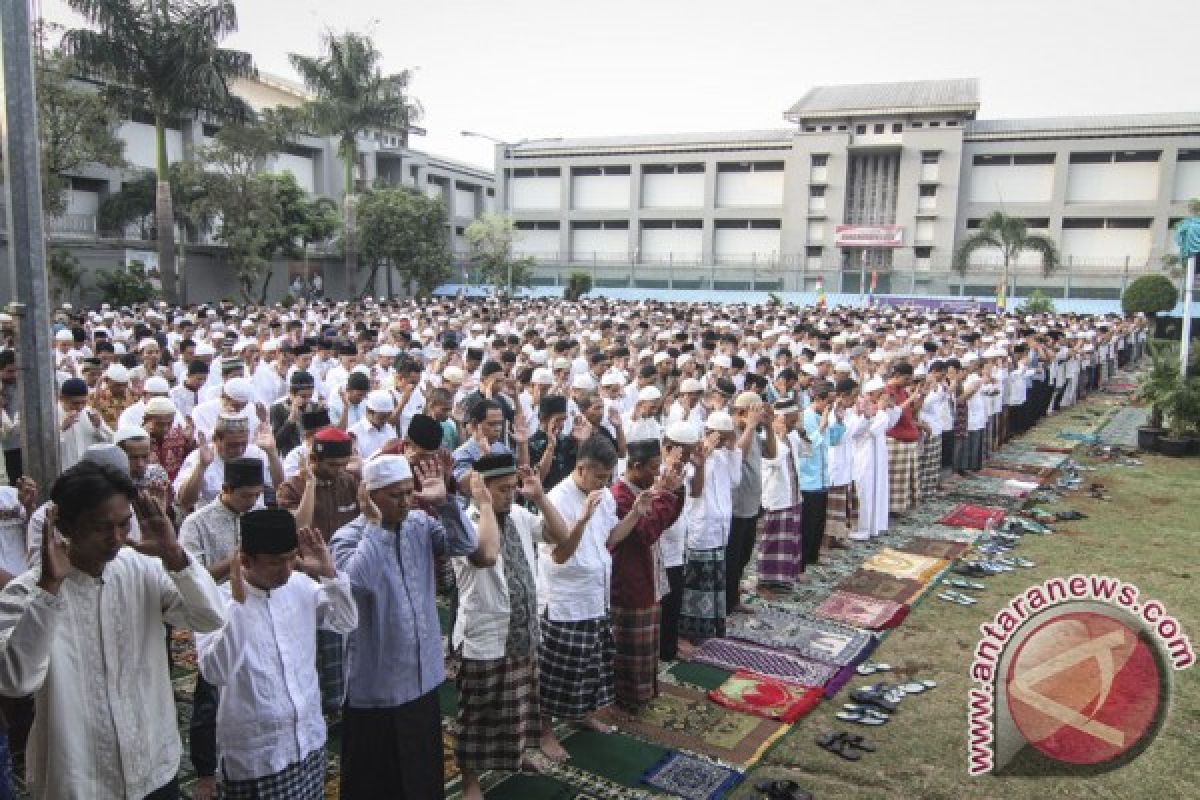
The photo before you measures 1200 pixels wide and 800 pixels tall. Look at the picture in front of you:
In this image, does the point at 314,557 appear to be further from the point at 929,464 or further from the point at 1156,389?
the point at 1156,389

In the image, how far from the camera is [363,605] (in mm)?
3129

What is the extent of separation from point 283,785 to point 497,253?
33896mm

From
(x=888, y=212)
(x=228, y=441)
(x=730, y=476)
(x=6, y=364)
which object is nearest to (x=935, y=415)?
(x=730, y=476)

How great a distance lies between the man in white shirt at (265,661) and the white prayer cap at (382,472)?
0.27 m

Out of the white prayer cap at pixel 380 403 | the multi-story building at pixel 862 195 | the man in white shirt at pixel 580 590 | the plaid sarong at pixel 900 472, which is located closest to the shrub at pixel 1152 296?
the multi-story building at pixel 862 195

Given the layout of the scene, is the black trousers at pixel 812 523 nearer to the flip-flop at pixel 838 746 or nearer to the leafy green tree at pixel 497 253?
the flip-flop at pixel 838 746

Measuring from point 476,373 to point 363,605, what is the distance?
17.2 feet

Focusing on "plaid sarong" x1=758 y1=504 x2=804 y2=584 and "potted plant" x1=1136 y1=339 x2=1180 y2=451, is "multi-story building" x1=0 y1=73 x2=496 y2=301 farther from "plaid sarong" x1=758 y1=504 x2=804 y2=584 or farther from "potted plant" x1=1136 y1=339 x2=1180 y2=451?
"potted plant" x1=1136 y1=339 x2=1180 y2=451

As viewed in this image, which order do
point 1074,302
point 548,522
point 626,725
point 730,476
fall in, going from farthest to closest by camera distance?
point 1074,302 < point 730,476 < point 626,725 < point 548,522

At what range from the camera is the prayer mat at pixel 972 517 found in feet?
28.2

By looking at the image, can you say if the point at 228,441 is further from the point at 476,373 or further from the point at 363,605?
the point at 476,373

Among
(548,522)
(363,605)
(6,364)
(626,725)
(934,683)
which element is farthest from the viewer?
(6,364)

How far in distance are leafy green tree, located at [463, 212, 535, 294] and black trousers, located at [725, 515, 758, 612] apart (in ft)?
95.6

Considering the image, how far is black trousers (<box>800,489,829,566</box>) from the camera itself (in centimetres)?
700
